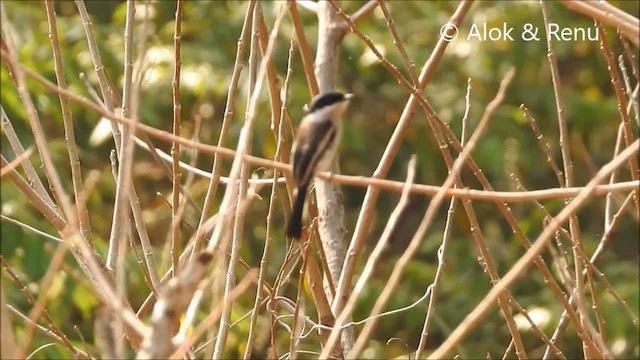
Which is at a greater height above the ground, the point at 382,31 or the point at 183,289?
the point at 183,289

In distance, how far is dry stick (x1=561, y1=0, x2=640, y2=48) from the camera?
2.42 m

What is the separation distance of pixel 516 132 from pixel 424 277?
1.58 meters

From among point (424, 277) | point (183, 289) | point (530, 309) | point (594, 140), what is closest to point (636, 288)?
point (530, 309)

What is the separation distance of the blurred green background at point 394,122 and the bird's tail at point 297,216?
2.89 meters

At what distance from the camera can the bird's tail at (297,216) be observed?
345 cm

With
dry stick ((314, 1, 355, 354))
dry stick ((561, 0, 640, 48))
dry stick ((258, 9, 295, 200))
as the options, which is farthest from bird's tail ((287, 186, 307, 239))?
dry stick ((561, 0, 640, 48))

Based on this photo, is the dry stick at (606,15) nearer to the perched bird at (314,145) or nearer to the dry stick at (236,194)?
the dry stick at (236,194)

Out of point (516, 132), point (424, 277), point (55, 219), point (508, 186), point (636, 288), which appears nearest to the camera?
point (55, 219)

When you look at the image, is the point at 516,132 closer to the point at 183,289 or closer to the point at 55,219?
the point at 55,219

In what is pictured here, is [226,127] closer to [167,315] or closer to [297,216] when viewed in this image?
[297,216]

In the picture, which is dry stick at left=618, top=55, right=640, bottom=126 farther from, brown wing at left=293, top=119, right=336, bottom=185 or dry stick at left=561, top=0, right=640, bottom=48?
brown wing at left=293, top=119, right=336, bottom=185

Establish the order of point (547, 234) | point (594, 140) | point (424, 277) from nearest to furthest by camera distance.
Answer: point (547, 234)
point (424, 277)
point (594, 140)

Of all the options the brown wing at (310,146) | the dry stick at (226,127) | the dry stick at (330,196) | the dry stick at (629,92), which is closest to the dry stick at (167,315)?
the dry stick at (226,127)

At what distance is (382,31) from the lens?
8.97m
